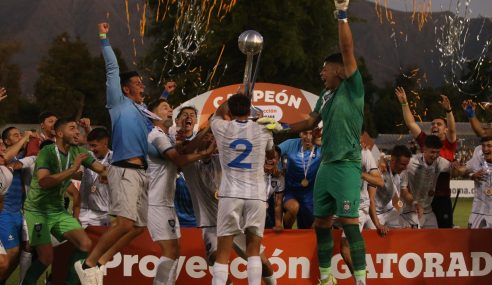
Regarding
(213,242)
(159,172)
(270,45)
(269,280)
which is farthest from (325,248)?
(270,45)

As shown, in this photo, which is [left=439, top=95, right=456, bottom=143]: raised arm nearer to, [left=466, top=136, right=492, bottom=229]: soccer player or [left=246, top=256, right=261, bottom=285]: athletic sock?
[left=466, top=136, right=492, bottom=229]: soccer player

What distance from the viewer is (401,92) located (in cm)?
1359

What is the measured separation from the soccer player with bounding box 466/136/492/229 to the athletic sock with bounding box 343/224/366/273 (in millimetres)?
3883

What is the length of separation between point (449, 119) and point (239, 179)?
5537 mm

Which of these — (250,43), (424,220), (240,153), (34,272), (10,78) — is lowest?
(34,272)

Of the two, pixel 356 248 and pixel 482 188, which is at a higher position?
pixel 482 188

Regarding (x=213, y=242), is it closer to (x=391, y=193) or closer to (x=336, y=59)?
(x=336, y=59)

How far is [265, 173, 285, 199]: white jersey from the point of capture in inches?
555

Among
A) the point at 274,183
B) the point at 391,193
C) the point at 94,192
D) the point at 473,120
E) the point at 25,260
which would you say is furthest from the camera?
the point at 391,193

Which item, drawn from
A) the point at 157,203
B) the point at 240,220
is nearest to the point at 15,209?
the point at 157,203

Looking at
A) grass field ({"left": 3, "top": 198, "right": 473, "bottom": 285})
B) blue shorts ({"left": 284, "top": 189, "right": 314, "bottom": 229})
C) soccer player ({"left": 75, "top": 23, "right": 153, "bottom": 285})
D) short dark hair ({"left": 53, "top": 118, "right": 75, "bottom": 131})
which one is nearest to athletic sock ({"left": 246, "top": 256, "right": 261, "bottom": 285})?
soccer player ({"left": 75, "top": 23, "right": 153, "bottom": 285})

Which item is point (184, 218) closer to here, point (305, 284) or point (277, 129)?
point (305, 284)

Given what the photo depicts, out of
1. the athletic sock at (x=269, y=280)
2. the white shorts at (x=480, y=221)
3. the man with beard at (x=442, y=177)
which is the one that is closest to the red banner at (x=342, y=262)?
the athletic sock at (x=269, y=280)

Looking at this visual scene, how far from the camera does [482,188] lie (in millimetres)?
13555
